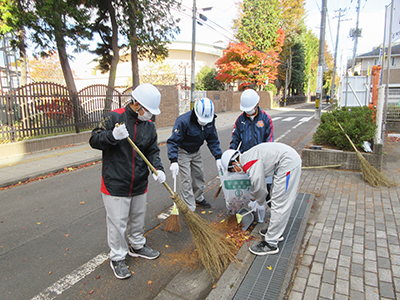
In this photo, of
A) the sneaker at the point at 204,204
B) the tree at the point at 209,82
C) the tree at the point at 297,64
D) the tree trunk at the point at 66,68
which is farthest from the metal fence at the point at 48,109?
the tree at the point at 297,64

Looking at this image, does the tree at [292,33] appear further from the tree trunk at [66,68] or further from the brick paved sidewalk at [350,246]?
the brick paved sidewalk at [350,246]

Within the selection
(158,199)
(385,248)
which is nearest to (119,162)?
(158,199)

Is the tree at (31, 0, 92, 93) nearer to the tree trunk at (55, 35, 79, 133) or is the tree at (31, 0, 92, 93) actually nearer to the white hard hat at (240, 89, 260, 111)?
the tree trunk at (55, 35, 79, 133)

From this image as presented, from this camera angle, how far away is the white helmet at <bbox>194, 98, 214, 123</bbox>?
149 inches

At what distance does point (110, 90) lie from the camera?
12.7m

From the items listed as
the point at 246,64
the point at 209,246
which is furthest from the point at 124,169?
the point at 246,64

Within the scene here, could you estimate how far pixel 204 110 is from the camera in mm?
3787

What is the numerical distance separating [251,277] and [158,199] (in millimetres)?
2679

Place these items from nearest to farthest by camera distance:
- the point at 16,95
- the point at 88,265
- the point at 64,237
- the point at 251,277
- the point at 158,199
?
the point at 251,277
the point at 88,265
the point at 64,237
the point at 158,199
the point at 16,95

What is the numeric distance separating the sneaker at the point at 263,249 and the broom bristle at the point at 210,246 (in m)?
0.24

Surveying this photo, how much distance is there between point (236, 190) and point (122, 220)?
162 centimetres

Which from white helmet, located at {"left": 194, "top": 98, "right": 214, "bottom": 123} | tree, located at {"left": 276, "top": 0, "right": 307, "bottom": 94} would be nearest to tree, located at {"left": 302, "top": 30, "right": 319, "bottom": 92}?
tree, located at {"left": 276, "top": 0, "right": 307, "bottom": 94}

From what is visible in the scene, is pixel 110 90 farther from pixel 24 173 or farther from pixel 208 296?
pixel 208 296

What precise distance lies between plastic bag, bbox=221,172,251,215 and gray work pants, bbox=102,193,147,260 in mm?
1216
